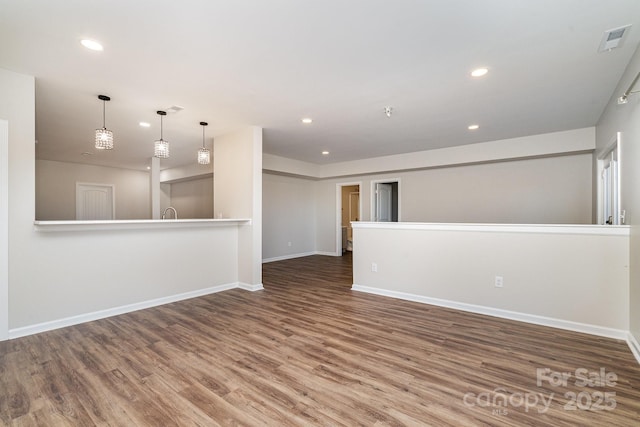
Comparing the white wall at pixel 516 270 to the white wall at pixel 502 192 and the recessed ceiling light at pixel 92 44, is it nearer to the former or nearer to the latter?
the white wall at pixel 502 192

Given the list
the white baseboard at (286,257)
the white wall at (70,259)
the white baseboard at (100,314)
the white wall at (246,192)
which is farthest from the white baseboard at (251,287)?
the white baseboard at (286,257)

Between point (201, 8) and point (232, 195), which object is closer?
point (201, 8)

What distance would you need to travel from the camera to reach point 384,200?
783 centimetres

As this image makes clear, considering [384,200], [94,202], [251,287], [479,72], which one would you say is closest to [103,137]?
[251,287]

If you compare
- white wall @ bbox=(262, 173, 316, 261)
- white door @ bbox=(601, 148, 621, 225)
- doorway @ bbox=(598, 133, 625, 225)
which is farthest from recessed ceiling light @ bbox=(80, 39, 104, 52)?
white door @ bbox=(601, 148, 621, 225)

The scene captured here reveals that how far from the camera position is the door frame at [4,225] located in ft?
8.93

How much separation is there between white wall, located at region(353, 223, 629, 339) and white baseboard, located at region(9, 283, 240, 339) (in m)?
2.57

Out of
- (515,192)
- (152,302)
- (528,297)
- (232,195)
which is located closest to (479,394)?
(528,297)

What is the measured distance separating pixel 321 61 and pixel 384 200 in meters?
5.59

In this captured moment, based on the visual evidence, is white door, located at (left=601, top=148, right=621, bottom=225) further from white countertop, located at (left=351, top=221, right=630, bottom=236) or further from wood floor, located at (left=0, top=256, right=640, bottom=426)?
wood floor, located at (left=0, top=256, right=640, bottom=426)

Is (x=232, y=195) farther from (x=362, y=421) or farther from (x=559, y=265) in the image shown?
(x=559, y=265)

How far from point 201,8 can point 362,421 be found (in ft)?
9.03

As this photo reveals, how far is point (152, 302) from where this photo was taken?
12.4ft

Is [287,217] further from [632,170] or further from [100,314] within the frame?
[632,170]
